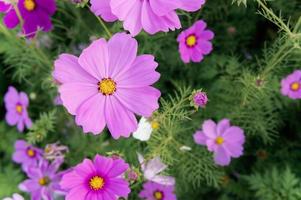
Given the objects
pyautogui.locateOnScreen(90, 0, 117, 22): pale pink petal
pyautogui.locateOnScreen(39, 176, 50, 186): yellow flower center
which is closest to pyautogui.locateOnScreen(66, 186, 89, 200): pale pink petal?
pyautogui.locateOnScreen(90, 0, 117, 22): pale pink petal

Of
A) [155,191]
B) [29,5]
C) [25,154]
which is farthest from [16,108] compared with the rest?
[155,191]

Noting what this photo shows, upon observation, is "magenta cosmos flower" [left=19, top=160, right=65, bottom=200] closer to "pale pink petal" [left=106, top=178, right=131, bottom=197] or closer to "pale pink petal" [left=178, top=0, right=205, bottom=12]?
"pale pink petal" [left=106, top=178, right=131, bottom=197]

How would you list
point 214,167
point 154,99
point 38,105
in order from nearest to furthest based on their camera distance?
point 154,99 → point 214,167 → point 38,105

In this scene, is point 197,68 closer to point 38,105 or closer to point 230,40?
point 230,40

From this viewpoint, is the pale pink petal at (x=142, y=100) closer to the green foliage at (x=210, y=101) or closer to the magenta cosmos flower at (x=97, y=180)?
the magenta cosmos flower at (x=97, y=180)

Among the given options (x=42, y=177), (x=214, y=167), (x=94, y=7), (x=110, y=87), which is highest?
(x=94, y=7)

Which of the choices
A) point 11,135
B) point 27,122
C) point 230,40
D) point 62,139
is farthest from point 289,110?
point 11,135
